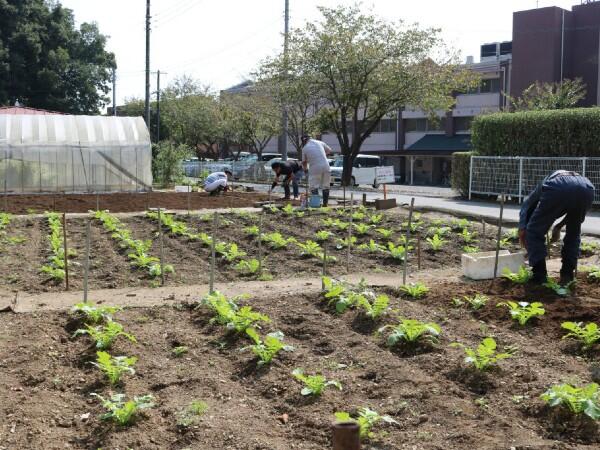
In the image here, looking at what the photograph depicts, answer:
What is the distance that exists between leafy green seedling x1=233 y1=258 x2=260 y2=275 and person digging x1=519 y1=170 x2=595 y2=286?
3224 millimetres

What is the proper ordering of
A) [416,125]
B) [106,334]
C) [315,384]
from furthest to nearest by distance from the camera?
[416,125], [106,334], [315,384]

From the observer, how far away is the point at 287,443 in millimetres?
3744

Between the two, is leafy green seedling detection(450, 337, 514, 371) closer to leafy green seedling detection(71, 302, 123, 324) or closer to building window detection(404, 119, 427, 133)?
leafy green seedling detection(71, 302, 123, 324)

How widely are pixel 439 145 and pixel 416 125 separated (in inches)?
177

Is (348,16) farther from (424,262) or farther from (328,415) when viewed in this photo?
(328,415)

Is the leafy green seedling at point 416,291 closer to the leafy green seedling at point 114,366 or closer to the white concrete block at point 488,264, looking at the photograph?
the white concrete block at point 488,264

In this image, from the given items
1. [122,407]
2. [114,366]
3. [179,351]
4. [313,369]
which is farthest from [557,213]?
[122,407]

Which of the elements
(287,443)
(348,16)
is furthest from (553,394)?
(348,16)

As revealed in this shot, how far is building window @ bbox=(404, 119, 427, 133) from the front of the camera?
5234cm

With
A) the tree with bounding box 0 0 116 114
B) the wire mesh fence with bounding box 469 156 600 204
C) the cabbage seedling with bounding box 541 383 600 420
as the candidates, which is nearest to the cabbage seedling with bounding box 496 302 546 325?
the cabbage seedling with bounding box 541 383 600 420

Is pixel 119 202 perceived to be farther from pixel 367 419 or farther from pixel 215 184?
pixel 367 419

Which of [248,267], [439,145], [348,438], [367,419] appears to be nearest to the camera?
[348,438]

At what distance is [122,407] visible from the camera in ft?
13.5

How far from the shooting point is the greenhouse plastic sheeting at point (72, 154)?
72.6ft
